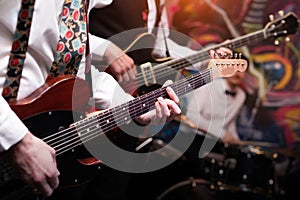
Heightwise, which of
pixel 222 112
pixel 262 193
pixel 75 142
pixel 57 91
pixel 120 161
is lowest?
pixel 262 193

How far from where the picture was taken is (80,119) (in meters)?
1.12

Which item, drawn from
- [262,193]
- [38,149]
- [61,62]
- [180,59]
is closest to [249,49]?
[262,193]

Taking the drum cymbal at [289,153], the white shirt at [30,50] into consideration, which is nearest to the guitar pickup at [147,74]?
the white shirt at [30,50]

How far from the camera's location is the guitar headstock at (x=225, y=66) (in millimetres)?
1232

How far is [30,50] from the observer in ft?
3.49

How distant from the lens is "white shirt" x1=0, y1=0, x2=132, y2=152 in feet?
3.08

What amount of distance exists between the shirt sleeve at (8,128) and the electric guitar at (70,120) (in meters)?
0.06

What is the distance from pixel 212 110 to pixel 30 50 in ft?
5.65

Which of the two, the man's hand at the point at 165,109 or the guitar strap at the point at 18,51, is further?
the man's hand at the point at 165,109

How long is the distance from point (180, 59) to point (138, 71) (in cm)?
23

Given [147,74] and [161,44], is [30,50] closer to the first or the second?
[147,74]

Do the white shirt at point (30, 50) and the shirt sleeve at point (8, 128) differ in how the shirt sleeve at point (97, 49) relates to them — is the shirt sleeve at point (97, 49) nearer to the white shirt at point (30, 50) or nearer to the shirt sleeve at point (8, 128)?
the white shirt at point (30, 50)

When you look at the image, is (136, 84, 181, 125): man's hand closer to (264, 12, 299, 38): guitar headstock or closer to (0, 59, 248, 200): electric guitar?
(0, 59, 248, 200): electric guitar

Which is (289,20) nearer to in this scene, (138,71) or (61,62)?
(138,71)
